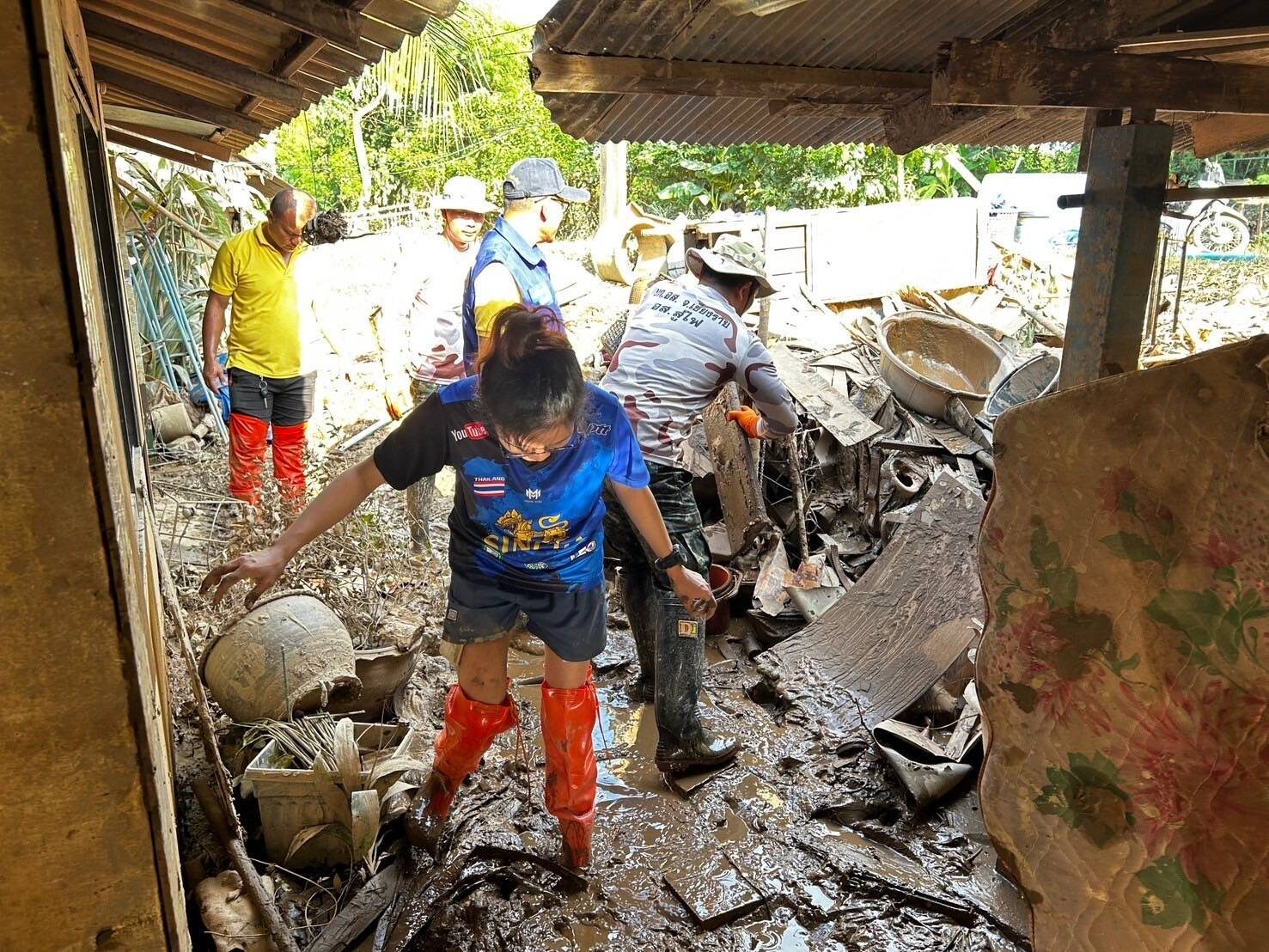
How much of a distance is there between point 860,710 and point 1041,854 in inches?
137

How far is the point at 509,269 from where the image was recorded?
4.55 m

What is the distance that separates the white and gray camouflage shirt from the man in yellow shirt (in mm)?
2681

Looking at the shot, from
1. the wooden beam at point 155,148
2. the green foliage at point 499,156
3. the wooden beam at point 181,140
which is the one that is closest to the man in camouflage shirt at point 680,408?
the wooden beam at point 181,140

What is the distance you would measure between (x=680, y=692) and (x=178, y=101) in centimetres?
525

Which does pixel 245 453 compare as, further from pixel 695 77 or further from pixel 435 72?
pixel 435 72

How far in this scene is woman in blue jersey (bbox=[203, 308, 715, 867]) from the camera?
2.66 metres

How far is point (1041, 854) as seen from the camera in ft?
3.48

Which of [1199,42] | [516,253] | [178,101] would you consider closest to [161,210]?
[178,101]

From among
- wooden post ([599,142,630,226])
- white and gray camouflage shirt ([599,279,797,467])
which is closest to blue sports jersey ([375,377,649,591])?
white and gray camouflage shirt ([599,279,797,467])

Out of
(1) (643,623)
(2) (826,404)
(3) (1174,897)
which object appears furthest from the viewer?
(2) (826,404)

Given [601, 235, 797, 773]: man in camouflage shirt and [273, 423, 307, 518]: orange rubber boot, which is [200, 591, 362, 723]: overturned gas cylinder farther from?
[273, 423, 307, 518]: orange rubber boot

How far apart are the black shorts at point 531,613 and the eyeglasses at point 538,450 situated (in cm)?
52

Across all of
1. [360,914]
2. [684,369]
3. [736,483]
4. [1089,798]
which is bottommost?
[360,914]

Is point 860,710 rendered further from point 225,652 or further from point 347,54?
point 347,54
